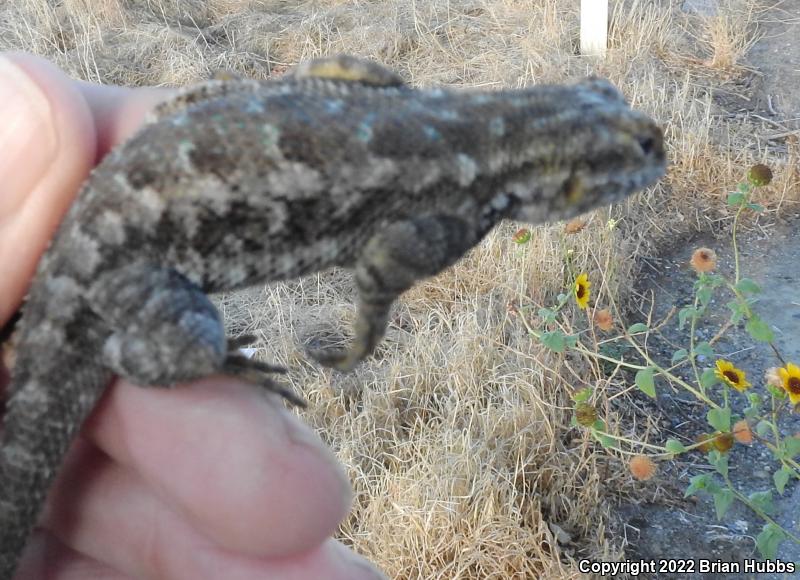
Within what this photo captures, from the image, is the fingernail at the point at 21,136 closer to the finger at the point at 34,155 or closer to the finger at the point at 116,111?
the finger at the point at 34,155

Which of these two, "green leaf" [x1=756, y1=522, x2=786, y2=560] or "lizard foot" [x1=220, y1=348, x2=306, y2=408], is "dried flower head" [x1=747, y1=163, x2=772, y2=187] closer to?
"green leaf" [x1=756, y1=522, x2=786, y2=560]

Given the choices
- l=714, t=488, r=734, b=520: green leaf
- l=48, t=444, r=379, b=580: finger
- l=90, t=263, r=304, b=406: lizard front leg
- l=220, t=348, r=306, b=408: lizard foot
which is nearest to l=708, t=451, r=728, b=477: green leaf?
l=714, t=488, r=734, b=520: green leaf

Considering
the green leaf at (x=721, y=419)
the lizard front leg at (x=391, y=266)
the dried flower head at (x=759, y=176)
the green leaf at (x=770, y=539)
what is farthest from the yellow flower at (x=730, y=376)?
the lizard front leg at (x=391, y=266)

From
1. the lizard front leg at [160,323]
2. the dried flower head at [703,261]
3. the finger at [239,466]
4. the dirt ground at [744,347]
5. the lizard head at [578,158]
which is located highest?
the lizard head at [578,158]

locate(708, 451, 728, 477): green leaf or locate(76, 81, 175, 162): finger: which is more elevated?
locate(76, 81, 175, 162): finger

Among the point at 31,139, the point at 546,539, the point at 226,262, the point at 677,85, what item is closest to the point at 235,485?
the point at 226,262

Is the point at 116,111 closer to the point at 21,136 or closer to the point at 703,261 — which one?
the point at 21,136

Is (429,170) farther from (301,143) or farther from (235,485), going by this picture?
(235,485)

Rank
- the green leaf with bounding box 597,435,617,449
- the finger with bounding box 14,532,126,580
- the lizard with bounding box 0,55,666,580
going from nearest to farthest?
1. the lizard with bounding box 0,55,666,580
2. the finger with bounding box 14,532,126,580
3. the green leaf with bounding box 597,435,617,449
